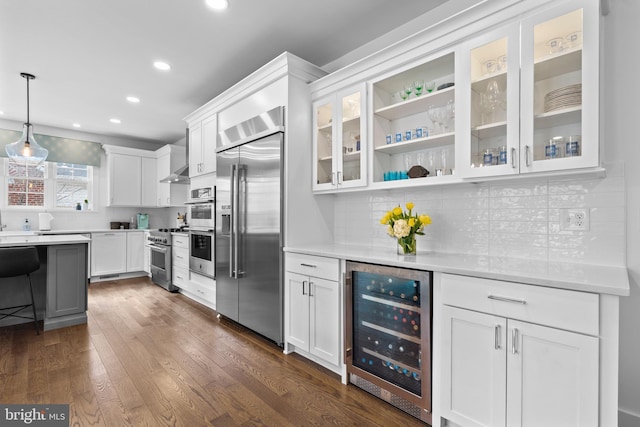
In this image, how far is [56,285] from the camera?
3250mm

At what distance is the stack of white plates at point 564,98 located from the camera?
5.22 feet

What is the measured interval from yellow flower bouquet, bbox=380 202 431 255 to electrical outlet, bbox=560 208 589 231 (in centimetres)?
74

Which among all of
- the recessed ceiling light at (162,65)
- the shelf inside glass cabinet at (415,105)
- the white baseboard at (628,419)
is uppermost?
the recessed ceiling light at (162,65)

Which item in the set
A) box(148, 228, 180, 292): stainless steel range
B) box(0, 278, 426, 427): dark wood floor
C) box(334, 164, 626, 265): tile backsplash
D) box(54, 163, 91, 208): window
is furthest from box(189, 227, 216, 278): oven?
box(54, 163, 91, 208): window

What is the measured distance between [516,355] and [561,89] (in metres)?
1.39

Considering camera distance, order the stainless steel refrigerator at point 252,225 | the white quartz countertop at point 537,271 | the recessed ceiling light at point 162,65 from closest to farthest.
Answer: the white quartz countertop at point 537,271 < the stainless steel refrigerator at point 252,225 < the recessed ceiling light at point 162,65

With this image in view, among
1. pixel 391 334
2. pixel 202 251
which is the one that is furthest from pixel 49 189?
pixel 391 334

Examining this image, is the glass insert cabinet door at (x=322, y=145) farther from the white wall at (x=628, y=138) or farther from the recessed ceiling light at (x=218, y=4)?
the white wall at (x=628, y=138)

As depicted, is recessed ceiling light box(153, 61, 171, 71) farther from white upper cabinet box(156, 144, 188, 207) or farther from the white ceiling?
white upper cabinet box(156, 144, 188, 207)

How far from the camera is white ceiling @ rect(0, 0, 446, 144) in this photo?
96.3 inches

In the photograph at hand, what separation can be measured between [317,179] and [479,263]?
1.60m

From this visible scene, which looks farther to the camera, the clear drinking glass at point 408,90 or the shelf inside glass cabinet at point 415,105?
the clear drinking glass at point 408,90

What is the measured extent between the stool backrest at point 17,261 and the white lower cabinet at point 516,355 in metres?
3.63

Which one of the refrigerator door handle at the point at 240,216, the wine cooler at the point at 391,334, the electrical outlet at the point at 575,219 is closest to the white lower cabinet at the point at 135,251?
the refrigerator door handle at the point at 240,216
